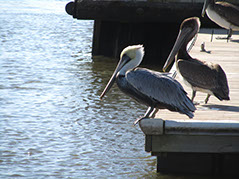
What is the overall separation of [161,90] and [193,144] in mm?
632

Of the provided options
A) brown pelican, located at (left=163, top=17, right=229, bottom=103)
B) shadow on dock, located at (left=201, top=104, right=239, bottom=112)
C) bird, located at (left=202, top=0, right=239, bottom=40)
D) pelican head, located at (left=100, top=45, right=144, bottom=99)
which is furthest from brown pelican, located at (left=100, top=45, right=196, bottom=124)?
bird, located at (left=202, top=0, right=239, bottom=40)

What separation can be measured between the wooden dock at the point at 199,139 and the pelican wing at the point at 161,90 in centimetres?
18

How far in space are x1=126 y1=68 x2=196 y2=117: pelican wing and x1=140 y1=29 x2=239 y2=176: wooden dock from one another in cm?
18

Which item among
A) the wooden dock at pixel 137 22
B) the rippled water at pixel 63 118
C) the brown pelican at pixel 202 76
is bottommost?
the rippled water at pixel 63 118

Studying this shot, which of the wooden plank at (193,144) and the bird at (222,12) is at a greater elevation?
the bird at (222,12)

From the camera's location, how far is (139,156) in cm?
659

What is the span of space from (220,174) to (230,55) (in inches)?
166

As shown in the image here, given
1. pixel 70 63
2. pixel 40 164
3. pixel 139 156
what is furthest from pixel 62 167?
pixel 70 63

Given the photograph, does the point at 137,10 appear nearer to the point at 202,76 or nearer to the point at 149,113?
the point at 202,76

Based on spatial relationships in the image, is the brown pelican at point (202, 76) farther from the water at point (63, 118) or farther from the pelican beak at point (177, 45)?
the water at point (63, 118)

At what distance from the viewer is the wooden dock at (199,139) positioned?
500cm

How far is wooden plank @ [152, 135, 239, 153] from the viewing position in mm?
5051

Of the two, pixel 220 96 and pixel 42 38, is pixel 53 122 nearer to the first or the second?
pixel 220 96

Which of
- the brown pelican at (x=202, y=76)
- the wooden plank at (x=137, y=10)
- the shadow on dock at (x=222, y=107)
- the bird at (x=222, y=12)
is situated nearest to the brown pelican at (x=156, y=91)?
the brown pelican at (x=202, y=76)
